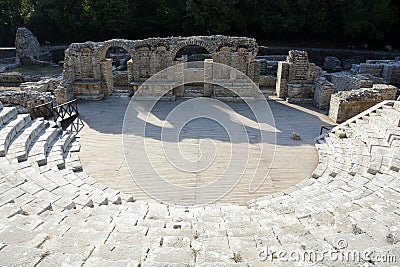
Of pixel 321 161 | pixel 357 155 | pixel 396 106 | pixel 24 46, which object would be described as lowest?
pixel 321 161

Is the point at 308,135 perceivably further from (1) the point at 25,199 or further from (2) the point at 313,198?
(1) the point at 25,199

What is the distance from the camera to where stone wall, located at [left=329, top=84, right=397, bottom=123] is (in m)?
11.5

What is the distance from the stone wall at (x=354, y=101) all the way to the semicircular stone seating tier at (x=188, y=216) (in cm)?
257

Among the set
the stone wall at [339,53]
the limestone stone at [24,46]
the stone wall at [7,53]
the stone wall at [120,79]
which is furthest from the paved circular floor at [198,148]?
the stone wall at [7,53]

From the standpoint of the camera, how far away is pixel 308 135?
10.4m

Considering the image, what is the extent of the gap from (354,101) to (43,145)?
32.8 feet

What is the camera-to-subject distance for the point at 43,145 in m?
8.19

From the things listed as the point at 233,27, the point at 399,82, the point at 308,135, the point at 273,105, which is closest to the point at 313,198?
the point at 308,135

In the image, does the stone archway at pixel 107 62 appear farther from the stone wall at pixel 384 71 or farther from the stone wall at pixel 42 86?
the stone wall at pixel 384 71

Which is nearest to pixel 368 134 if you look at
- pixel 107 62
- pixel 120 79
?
pixel 107 62

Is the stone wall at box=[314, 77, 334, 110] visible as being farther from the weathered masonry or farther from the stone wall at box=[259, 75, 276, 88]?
the stone wall at box=[259, 75, 276, 88]

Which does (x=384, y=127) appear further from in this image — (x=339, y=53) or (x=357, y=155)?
(x=339, y=53)

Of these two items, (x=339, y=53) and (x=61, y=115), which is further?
(x=339, y=53)

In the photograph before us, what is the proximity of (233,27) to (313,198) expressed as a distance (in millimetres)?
24838
